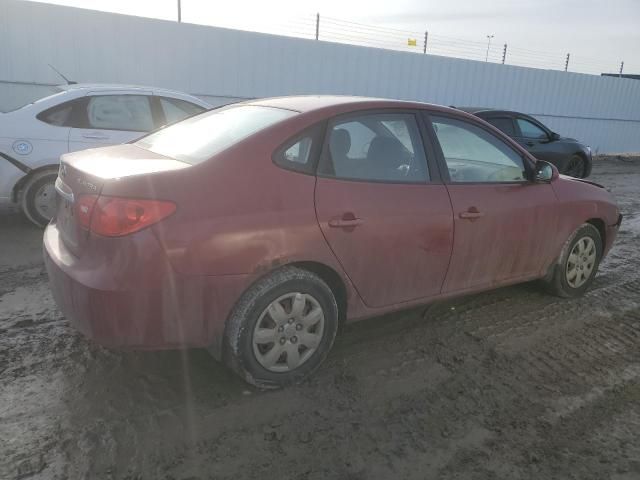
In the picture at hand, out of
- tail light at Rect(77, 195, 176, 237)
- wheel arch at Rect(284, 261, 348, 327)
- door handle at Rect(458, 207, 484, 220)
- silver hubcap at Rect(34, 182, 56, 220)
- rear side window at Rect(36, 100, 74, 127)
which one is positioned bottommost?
silver hubcap at Rect(34, 182, 56, 220)

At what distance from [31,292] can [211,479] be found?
104 inches

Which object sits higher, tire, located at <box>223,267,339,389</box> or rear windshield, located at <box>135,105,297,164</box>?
rear windshield, located at <box>135,105,297,164</box>

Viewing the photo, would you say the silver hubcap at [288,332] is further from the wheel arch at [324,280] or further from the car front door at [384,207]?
the car front door at [384,207]

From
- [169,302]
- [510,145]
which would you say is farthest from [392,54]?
[169,302]

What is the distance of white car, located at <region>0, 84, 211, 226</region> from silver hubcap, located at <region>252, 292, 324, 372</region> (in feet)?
13.3

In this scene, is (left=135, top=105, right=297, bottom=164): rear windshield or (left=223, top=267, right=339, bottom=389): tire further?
(left=135, top=105, right=297, bottom=164): rear windshield

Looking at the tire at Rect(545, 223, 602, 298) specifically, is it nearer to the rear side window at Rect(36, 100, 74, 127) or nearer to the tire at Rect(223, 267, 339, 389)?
the tire at Rect(223, 267, 339, 389)

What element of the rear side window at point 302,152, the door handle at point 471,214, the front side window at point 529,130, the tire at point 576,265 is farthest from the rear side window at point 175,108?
the front side window at point 529,130

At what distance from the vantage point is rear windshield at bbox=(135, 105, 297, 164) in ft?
9.61

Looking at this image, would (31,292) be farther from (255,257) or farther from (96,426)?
(255,257)

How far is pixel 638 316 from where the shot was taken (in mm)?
4273

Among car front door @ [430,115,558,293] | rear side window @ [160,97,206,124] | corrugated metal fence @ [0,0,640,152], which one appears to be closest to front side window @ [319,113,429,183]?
car front door @ [430,115,558,293]

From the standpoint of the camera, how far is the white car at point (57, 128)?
5.57 m

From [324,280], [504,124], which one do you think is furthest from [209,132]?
[504,124]
